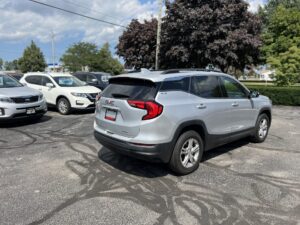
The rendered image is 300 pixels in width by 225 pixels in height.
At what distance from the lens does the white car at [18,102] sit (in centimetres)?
772

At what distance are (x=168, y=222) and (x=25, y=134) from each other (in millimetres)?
5453

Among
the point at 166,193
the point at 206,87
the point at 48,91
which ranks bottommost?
the point at 166,193

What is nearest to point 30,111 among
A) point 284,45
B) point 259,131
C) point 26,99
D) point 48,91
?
point 26,99

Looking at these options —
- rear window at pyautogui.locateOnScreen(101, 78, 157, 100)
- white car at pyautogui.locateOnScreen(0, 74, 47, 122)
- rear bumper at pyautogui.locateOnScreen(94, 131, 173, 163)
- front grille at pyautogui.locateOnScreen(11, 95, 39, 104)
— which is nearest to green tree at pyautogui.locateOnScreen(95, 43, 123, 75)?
white car at pyautogui.locateOnScreen(0, 74, 47, 122)

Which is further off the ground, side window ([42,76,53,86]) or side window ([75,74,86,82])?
side window ([75,74,86,82])

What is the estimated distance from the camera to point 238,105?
551 centimetres

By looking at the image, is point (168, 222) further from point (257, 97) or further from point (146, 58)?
point (146, 58)

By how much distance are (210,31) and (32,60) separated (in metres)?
46.8

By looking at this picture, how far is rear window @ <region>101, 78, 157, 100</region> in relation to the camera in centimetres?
416

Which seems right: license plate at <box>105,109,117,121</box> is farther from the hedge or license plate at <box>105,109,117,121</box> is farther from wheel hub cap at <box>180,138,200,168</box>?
the hedge

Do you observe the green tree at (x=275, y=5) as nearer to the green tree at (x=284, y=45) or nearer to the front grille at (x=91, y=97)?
the green tree at (x=284, y=45)

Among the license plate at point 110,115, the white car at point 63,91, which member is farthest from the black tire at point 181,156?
the white car at point 63,91

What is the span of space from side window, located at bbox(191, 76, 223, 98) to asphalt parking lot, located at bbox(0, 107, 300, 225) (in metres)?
1.30

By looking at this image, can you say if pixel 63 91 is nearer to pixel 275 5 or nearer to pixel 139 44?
pixel 139 44
